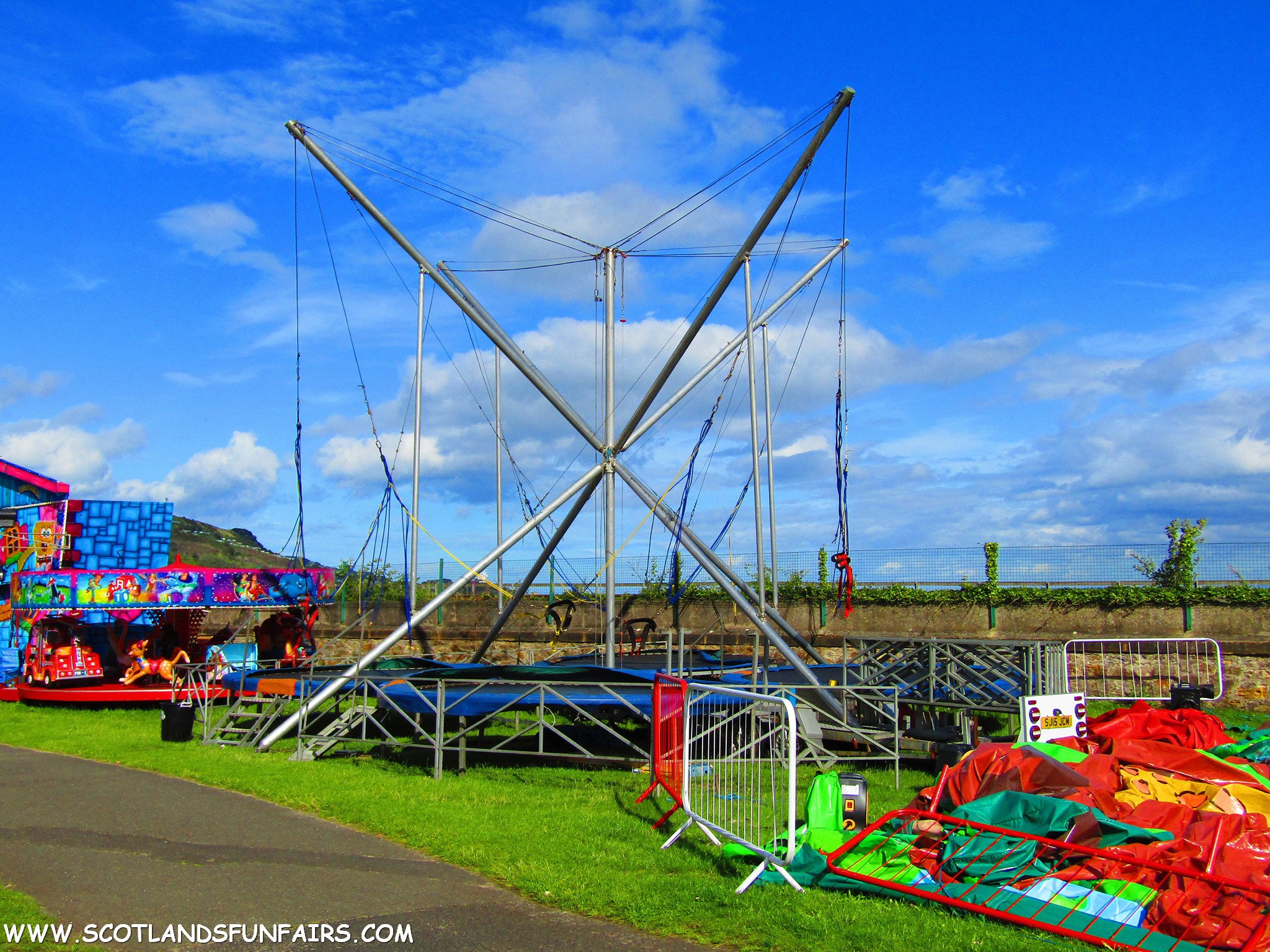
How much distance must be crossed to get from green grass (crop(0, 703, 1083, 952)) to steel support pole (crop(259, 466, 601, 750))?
0.45 m

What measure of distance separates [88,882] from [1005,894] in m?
6.45

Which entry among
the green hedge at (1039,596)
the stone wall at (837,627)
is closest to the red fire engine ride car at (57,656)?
the stone wall at (837,627)

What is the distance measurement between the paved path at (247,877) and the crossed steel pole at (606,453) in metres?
4.16

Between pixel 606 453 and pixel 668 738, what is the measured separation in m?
7.16

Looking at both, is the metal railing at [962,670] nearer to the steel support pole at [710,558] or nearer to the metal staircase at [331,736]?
the steel support pole at [710,558]

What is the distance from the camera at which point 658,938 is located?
6.26 metres

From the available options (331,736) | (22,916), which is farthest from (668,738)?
(331,736)

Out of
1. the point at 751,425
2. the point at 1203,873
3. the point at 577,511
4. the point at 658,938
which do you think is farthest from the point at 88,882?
the point at 751,425

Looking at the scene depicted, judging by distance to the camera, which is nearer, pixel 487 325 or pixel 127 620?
pixel 487 325

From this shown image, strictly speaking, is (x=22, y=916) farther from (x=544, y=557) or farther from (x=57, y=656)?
(x=57, y=656)

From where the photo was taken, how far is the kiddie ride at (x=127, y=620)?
2195 centimetres

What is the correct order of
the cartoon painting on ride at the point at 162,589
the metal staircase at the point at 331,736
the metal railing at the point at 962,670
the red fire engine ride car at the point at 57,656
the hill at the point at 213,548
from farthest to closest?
the hill at the point at 213,548 → the red fire engine ride car at the point at 57,656 → the cartoon painting on ride at the point at 162,589 → the metal staircase at the point at 331,736 → the metal railing at the point at 962,670

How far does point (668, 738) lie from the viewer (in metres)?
9.86

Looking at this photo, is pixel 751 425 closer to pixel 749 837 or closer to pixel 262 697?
pixel 262 697
